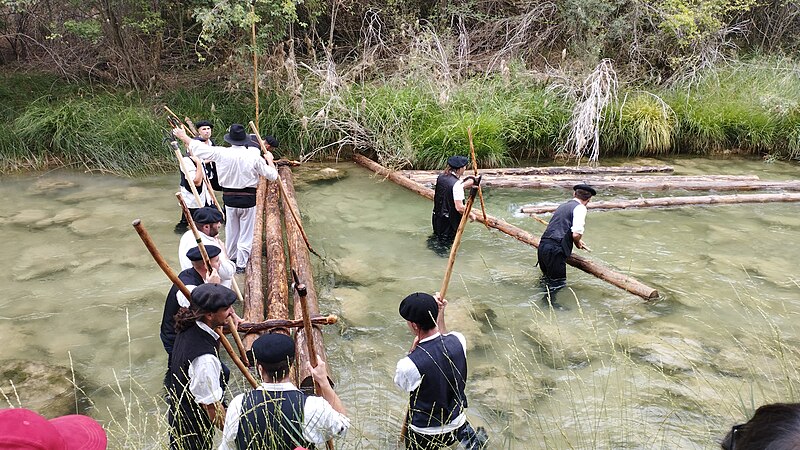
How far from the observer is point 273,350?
304 cm

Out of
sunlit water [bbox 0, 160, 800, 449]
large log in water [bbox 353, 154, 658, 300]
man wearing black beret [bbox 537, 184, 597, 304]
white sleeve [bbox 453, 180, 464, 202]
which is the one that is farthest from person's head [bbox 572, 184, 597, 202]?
white sleeve [bbox 453, 180, 464, 202]

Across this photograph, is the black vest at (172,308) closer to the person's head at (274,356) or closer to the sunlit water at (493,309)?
the sunlit water at (493,309)

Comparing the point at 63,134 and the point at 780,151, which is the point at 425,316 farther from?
the point at 780,151

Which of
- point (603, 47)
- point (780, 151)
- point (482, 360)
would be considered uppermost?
point (603, 47)

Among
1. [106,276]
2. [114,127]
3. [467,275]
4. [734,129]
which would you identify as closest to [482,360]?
[467,275]

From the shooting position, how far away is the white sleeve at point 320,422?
3.01 m

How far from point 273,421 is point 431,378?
1036 millimetres

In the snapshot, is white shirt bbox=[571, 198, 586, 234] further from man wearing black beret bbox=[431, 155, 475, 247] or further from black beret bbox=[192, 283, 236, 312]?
black beret bbox=[192, 283, 236, 312]

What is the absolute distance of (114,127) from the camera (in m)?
10.8

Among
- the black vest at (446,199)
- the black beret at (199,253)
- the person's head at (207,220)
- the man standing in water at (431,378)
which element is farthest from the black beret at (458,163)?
the man standing in water at (431,378)

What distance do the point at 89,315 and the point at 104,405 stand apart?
65.6 inches

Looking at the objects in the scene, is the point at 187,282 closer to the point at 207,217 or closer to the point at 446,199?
the point at 207,217

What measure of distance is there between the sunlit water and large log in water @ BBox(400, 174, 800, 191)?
208mm

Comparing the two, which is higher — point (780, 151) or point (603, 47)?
point (603, 47)
